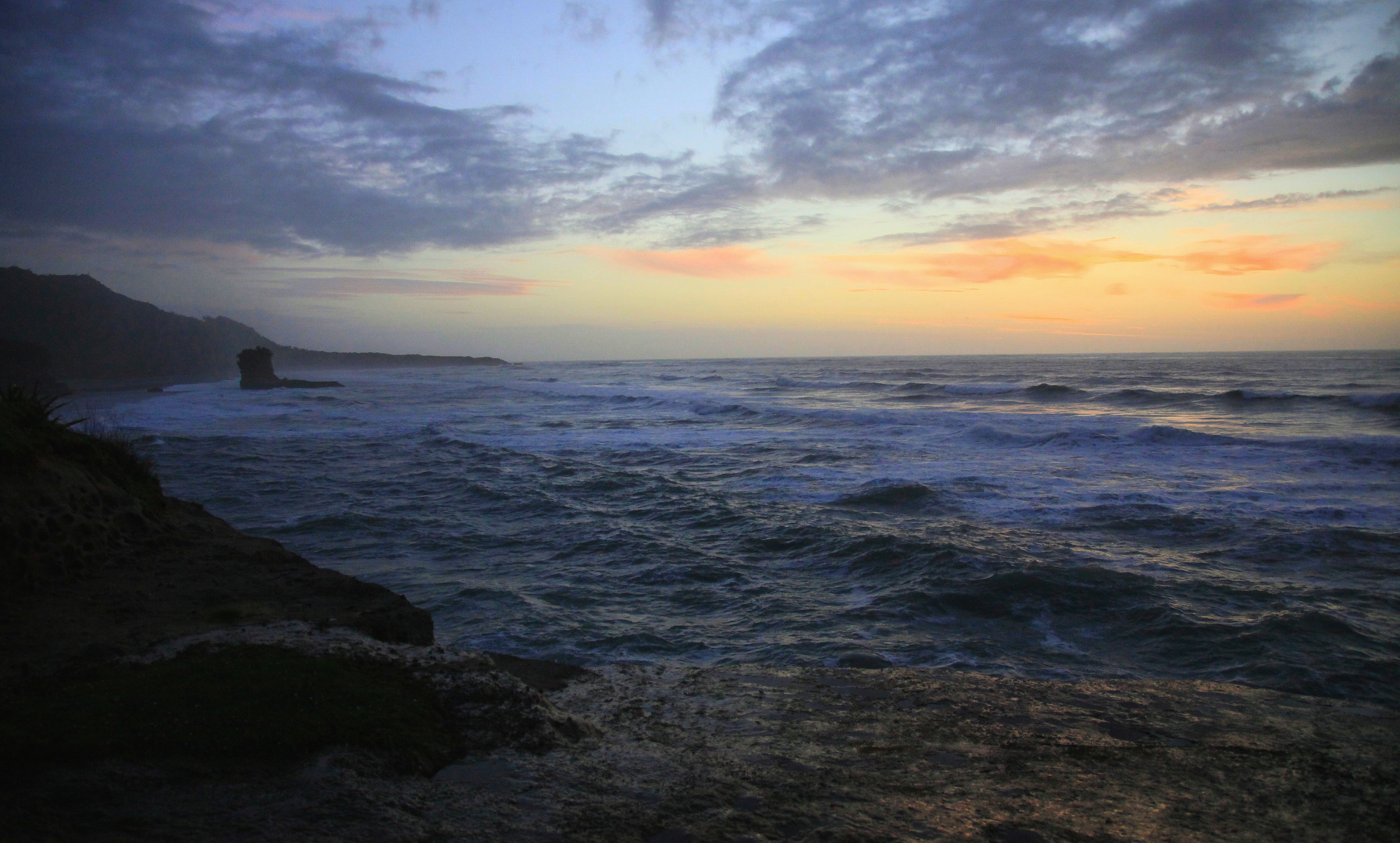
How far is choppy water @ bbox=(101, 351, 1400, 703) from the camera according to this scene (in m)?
6.60

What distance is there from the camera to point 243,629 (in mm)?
4812

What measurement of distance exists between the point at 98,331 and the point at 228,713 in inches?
3373

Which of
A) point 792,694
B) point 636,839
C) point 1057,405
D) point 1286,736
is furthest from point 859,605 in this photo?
point 1057,405

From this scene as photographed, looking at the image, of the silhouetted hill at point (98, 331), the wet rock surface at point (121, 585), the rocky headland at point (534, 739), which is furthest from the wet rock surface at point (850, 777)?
the silhouetted hill at point (98, 331)

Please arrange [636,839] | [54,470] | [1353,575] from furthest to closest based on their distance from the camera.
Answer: [1353,575]
[54,470]
[636,839]

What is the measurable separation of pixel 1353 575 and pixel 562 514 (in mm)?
11148

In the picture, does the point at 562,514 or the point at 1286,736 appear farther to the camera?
the point at 562,514

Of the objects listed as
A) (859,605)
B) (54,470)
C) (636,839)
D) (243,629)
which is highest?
(54,470)

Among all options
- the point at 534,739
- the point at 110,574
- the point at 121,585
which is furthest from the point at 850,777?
the point at 110,574

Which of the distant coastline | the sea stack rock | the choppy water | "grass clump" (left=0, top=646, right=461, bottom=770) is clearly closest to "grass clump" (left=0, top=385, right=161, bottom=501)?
the choppy water

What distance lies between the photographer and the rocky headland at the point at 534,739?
3.10m

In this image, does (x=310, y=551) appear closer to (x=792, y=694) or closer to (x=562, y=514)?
(x=562, y=514)

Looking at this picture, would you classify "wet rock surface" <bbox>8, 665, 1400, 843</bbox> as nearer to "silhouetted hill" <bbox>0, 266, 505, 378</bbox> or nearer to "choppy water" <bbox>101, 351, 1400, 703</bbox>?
"choppy water" <bbox>101, 351, 1400, 703</bbox>

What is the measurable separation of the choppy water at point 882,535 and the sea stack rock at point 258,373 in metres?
34.5
